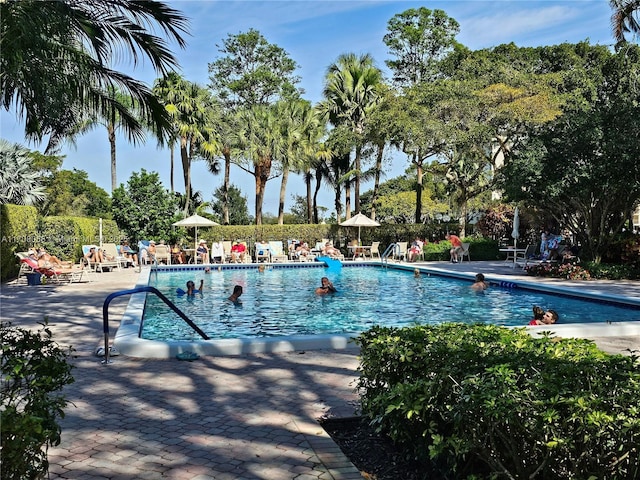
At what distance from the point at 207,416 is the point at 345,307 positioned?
8374 mm

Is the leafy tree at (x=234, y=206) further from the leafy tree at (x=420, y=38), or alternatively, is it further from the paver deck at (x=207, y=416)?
the paver deck at (x=207, y=416)

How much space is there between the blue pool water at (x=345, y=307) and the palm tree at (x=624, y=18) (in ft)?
28.9

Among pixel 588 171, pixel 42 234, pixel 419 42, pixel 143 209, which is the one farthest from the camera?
pixel 419 42

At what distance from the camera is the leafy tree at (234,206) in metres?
47.3

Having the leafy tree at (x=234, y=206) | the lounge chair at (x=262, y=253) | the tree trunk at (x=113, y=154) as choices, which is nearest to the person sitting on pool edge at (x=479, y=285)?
the lounge chair at (x=262, y=253)

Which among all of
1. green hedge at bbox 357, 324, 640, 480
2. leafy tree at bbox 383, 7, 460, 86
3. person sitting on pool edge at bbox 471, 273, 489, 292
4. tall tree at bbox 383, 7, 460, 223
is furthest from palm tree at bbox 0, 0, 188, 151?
leafy tree at bbox 383, 7, 460, 86

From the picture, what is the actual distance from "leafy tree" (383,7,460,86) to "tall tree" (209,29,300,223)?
28.7ft

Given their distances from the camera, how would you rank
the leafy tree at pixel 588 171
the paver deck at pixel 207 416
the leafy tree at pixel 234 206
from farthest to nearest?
the leafy tree at pixel 234 206 → the leafy tree at pixel 588 171 → the paver deck at pixel 207 416

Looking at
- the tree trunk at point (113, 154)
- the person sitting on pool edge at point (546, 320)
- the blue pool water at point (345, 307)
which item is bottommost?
the blue pool water at point (345, 307)

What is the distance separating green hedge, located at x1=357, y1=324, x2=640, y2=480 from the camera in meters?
2.46

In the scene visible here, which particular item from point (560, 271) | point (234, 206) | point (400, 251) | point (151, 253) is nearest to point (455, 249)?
point (400, 251)

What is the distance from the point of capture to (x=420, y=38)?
3591 centimetres

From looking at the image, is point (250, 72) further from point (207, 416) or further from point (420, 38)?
point (207, 416)

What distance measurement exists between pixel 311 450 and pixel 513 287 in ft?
41.7
